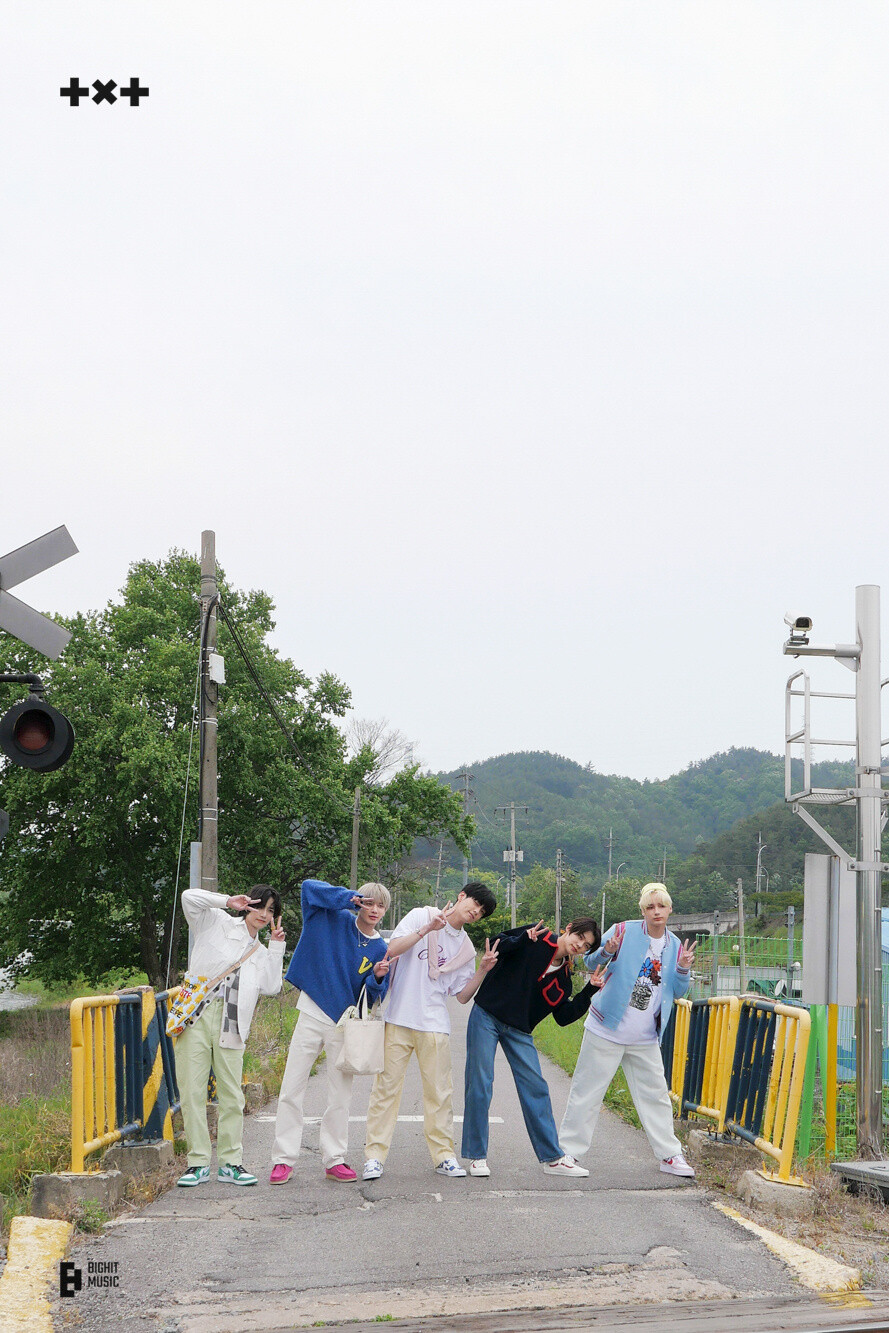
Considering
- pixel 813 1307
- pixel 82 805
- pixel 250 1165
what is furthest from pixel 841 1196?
pixel 82 805

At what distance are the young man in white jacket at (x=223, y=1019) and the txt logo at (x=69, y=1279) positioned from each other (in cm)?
179

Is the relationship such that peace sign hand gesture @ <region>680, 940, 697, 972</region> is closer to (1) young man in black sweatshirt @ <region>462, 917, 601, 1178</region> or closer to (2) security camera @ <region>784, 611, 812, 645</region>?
(1) young man in black sweatshirt @ <region>462, 917, 601, 1178</region>

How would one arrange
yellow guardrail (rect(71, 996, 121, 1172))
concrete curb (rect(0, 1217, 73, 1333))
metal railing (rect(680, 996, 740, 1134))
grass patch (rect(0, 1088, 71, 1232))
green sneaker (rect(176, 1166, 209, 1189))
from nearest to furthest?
concrete curb (rect(0, 1217, 73, 1333)) → yellow guardrail (rect(71, 996, 121, 1172)) → grass patch (rect(0, 1088, 71, 1232)) → green sneaker (rect(176, 1166, 209, 1189)) → metal railing (rect(680, 996, 740, 1134))

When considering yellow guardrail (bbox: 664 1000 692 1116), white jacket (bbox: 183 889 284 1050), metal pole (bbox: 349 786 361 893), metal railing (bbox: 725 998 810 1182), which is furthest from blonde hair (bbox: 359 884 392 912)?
metal pole (bbox: 349 786 361 893)

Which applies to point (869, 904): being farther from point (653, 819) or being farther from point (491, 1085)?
point (653, 819)

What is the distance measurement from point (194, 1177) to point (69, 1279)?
200cm

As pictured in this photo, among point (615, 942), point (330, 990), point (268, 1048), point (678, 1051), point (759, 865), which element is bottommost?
point (759, 865)

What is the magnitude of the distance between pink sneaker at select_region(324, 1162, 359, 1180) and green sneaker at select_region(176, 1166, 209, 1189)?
691 millimetres

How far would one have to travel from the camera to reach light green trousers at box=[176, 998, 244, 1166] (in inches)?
272

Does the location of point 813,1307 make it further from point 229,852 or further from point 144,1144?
point 229,852

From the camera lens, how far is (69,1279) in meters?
4.99

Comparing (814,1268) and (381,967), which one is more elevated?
(381,967)

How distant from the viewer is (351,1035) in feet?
→ 22.6

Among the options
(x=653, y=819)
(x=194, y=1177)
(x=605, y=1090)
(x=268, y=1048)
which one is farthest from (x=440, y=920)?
(x=653, y=819)
